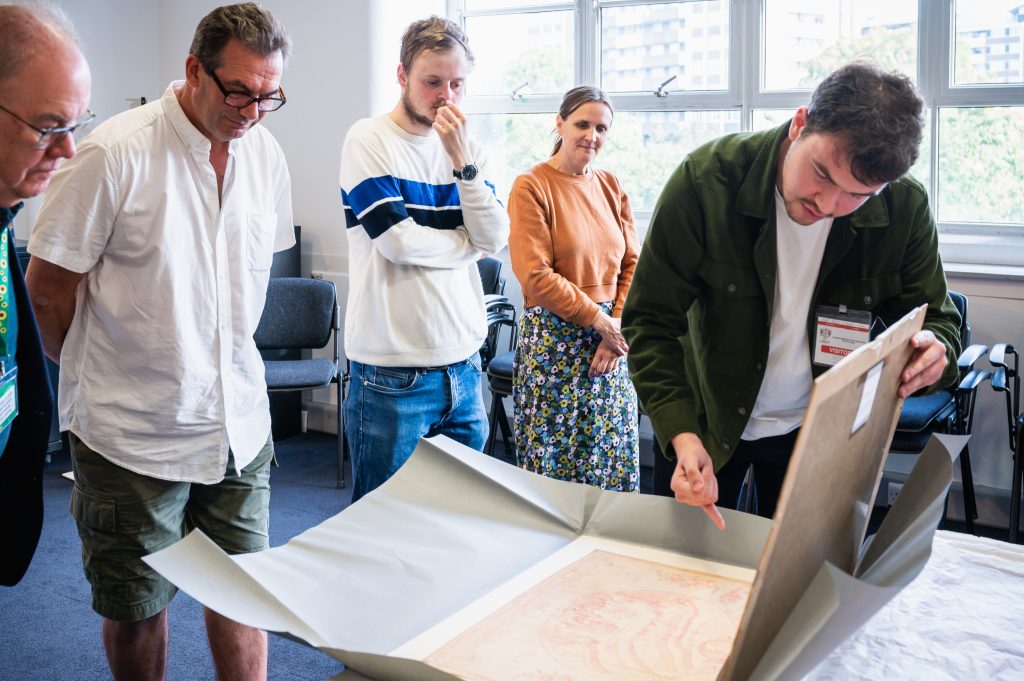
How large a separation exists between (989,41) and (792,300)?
2699mm

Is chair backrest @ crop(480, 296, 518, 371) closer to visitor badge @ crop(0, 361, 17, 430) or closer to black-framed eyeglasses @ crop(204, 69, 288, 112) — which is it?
black-framed eyeglasses @ crop(204, 69, 288, 112)

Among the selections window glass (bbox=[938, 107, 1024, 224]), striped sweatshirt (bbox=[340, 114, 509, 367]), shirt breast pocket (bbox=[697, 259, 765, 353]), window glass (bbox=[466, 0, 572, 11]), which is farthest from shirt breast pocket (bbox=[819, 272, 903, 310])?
window glass (bbox=[466, 0, 572, 11])

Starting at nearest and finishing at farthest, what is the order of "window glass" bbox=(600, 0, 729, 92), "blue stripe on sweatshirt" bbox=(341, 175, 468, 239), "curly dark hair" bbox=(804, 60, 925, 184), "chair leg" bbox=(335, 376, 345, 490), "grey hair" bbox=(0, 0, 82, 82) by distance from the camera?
"grey hair" bbox=(0, 0, 82, 82)
"curly dark hair" bbox=(804, 60, 925, 184)
"blue stripe on sweatshirt" bbox=(341, 175, 468, 239)
"chair leg" bbox=(335, 376, 345, 490)
"window glass" bbox=(600, 0, 729, 92)

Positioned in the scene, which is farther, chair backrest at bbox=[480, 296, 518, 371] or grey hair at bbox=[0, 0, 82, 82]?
chair backrest at bbox=[480, 296, 518, 371]

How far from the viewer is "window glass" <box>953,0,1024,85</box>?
3.52 metres

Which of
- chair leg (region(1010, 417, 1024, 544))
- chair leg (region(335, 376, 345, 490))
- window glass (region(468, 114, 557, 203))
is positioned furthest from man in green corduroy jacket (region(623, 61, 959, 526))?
window glass (region(468, 114, 557, 203))

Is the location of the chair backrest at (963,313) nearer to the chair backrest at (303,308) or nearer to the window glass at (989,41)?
the window glass at (989,41)

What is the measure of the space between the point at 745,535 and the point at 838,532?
0.82ft

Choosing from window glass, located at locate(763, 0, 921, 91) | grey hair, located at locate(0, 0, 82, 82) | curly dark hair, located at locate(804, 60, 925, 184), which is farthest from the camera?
window glass, located at locate(763, 0, 921, 91)

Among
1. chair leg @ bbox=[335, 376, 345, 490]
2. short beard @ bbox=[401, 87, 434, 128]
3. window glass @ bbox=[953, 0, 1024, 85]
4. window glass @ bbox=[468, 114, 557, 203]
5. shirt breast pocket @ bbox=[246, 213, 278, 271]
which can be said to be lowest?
chair leg @ bbox=[335, 376, 345, 490]

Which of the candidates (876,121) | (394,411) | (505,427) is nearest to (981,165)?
(505,427)

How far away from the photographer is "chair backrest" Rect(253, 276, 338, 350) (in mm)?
4156

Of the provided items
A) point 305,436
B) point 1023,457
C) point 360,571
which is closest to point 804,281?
point 360,571

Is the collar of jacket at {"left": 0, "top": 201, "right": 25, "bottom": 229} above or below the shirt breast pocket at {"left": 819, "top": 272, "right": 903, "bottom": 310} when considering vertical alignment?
above
